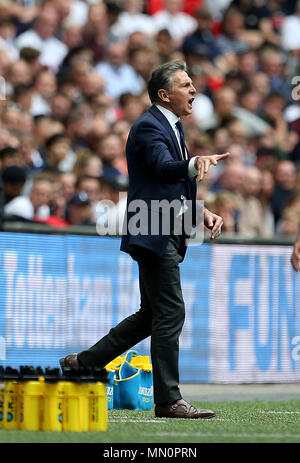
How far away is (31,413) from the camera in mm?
6559

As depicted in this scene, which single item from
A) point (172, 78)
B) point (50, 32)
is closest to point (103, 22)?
point (50, 32)

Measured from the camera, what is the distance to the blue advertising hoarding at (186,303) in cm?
1051

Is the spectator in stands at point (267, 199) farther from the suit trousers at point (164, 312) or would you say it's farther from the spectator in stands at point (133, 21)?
the suit trousers at point (164, 312)

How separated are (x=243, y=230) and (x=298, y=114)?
3829 millimetres

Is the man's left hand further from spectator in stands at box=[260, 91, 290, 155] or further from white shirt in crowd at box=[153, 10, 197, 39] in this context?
white shirt in crowd at box=[153, 10, 197, 39]

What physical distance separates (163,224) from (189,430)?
58.5 inches

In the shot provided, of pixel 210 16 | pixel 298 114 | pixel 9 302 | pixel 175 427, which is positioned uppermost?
pixel 210 16

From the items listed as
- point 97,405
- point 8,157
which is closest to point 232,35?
point 8,157

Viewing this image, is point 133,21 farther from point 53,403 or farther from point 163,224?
point 53,403

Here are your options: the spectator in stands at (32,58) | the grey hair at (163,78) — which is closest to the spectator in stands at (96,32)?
the spectator in stands at (32,58)

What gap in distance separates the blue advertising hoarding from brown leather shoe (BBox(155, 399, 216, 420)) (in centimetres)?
287

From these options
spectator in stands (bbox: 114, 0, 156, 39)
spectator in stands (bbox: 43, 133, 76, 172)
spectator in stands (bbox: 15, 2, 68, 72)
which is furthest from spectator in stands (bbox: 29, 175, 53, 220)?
spectator in stands (bbox: 114, 0, 156, 39)

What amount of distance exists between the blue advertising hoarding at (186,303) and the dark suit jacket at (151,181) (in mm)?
2917

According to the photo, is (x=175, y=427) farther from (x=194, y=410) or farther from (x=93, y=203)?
(x=93, y=203)
